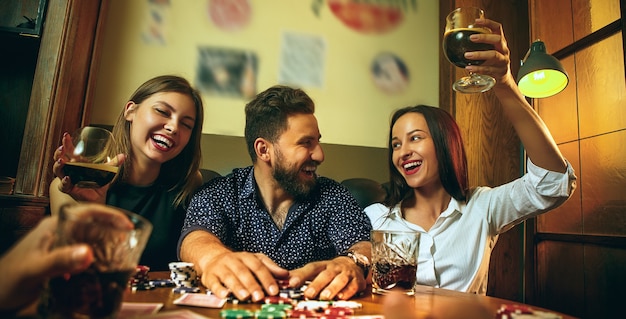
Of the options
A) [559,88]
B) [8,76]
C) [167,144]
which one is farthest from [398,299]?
[8,76]

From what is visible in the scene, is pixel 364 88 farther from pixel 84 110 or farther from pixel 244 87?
pixel 84 110

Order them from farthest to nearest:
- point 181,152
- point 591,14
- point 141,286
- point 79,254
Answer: point 591,14, point 181,152, point 141,286, point 79,254

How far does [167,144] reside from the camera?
165 cm

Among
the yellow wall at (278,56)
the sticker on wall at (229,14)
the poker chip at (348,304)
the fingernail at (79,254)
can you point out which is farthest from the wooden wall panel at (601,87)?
the fingernail at (79,254)

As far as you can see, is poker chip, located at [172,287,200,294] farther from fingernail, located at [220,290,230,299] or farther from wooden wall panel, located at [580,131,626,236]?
wooden wall panel, located at [580,131,626,236]

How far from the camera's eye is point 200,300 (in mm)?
811

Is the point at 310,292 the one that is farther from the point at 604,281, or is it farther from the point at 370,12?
the point at 370,12

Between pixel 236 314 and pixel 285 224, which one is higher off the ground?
pixel 285 224

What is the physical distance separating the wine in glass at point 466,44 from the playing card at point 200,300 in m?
0.91

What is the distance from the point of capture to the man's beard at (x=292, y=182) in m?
1.56

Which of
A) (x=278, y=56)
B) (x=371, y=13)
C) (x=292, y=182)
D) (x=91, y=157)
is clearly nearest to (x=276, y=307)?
(x=91, y=157)

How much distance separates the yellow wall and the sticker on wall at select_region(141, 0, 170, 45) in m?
0.02

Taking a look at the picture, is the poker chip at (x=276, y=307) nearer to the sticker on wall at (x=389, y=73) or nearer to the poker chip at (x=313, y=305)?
the poker chip at (x=313, y=305)

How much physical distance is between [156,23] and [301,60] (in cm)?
107
